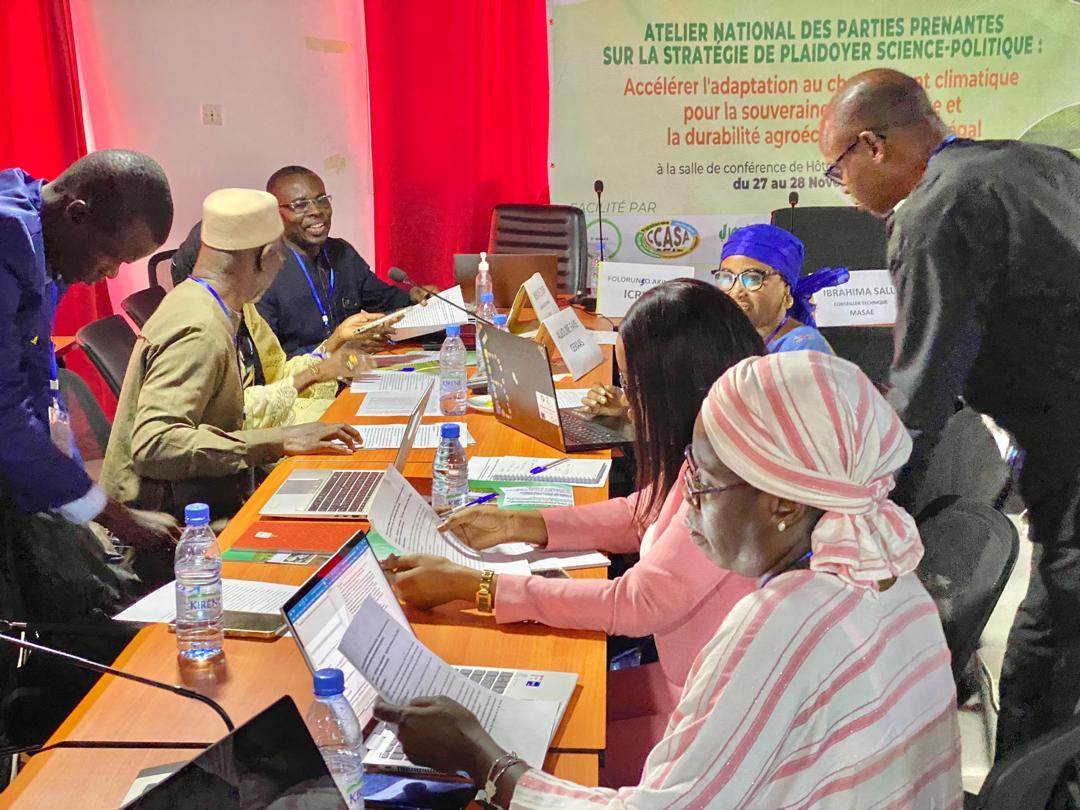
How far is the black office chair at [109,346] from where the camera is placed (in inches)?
114

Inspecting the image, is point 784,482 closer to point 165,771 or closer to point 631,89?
point 165,771

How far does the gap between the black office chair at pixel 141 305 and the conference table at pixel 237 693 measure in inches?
63.7

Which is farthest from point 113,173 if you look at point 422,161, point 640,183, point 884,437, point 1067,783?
point 640,183

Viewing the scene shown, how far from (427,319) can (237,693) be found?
8.19 ft

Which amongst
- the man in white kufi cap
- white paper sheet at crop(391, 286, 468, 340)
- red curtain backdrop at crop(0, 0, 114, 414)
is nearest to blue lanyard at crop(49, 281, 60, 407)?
the man in white kufi cap

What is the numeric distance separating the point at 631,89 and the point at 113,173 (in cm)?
350

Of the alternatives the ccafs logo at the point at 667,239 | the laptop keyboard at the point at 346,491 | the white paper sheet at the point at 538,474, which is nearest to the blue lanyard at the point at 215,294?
the laptop keyboard at the point at 346,491

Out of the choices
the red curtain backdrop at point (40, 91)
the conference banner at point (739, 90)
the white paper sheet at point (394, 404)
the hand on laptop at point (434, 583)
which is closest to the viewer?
the hand on laptop at point (434, 583)

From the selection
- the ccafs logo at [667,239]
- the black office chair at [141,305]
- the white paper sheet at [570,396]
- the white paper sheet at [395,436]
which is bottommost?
the white paper sheet at [570,396]

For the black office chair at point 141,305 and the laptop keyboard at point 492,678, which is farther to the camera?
the black office chair at point 141,305

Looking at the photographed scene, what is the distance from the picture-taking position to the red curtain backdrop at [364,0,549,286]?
5.17 meters

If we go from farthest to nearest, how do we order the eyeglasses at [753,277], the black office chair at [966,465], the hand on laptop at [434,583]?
the eyeglasses at [753,277]
the black office chair at [966,465]
the hand on laptop at [434,583]

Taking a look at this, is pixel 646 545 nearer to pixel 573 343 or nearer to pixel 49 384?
pixel 49 384

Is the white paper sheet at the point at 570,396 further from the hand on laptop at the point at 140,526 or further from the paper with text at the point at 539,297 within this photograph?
the hand on laptop at the point at 140,526
